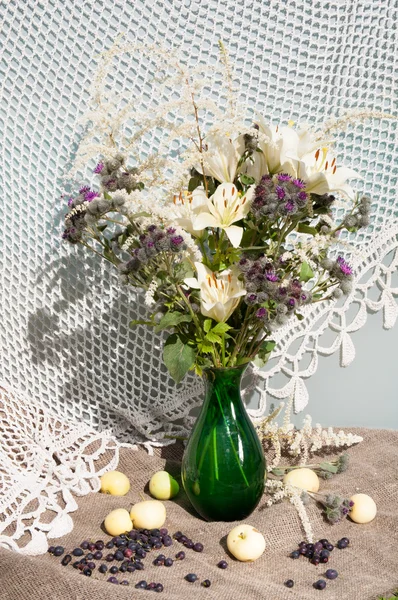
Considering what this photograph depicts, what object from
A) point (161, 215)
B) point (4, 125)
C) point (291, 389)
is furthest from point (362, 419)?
point (4, 125)

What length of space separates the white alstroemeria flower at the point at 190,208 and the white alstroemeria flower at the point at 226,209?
2cm

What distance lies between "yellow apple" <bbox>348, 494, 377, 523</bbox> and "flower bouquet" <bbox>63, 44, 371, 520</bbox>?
0.47ft

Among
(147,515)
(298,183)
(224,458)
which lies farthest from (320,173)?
(147,515)

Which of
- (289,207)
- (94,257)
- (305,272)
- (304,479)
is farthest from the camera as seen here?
(94,257)

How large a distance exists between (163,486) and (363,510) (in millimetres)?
313

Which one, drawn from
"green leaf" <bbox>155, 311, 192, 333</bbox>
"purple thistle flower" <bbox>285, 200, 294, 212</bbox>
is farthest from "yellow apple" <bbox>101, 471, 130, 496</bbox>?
"purple thistle flower" <bbox>285, 200, 294, 212</bbox>

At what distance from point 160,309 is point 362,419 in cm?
57

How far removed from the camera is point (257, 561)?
3.43 feet

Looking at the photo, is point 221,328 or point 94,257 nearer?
point 221,328

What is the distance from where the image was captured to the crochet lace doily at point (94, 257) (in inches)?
50.1

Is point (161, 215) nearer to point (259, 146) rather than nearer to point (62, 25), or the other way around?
point (259, 146)

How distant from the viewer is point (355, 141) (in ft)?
4.39

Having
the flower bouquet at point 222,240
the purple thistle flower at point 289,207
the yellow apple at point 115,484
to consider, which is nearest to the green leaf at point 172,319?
the flower bouquet at point 222,240

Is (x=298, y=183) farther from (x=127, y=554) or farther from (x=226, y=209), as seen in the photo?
(x=127, y=554)
